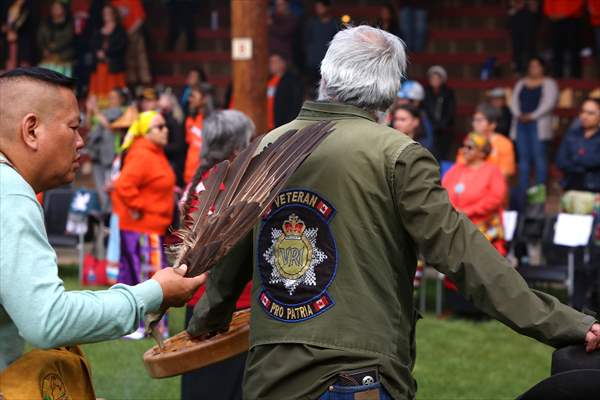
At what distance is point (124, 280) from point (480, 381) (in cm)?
300

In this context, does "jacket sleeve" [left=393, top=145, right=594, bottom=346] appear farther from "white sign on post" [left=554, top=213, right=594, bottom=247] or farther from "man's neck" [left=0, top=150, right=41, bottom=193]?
"white sign on post" [left=554, top=213, right=594, bottom=247]

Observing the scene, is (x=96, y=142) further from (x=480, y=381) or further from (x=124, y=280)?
(x=480, y=381)

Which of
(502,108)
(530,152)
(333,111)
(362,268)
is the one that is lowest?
(530,152)

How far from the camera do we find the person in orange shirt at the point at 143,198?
877 centimetres

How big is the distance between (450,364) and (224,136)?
9.14 feet

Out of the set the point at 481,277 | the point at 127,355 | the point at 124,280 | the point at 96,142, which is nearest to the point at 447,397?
the point at 127,355

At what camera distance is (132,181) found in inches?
344

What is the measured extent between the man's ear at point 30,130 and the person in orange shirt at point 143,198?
600 cm

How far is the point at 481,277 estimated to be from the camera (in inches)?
130

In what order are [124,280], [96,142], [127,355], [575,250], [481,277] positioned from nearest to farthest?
[481,277], [127,355], [124,280], [575,250], [96,142]

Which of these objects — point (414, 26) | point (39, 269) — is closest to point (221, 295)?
point (39, 269)

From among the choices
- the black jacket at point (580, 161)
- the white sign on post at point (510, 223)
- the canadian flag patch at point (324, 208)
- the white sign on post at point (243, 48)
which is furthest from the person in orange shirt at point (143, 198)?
the canadian flag patch at point (324, 208)

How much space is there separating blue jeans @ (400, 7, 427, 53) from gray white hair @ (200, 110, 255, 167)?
943 centimetres

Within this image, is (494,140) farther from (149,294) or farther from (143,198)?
(149,294)
